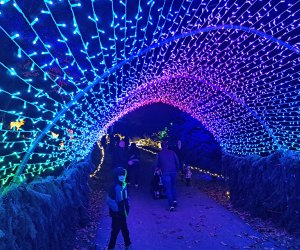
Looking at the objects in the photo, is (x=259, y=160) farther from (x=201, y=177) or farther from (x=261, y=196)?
(x=201, y=177)

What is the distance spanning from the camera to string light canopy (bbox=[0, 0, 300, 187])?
25.3ft

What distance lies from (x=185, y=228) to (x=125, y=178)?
2.33m

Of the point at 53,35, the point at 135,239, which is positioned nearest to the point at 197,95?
the point at 53,35

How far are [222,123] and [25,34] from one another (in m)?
9.33

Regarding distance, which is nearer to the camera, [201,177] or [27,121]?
[27,121]

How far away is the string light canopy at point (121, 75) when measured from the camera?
25.3ft

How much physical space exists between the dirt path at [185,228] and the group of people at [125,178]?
58cm

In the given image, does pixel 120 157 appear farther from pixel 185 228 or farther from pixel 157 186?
pixel 185 228

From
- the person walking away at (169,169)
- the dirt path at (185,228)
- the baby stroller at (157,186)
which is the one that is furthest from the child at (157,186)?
the person walking away at (169,169)

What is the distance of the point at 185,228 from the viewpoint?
775 cm

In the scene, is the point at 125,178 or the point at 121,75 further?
the point at 121,75

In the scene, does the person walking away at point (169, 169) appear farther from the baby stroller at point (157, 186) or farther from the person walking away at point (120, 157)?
the person walking away at point (120, 157)

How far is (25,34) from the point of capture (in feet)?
28.6

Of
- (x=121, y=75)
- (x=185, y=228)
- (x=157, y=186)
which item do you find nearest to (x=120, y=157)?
Result: (x=157, y=186)
